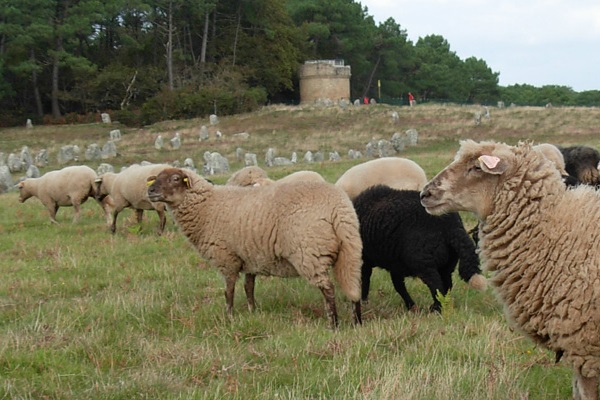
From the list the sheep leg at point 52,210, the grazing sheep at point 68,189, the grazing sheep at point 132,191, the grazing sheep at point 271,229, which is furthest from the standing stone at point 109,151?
the grazing sheep at point 271,229

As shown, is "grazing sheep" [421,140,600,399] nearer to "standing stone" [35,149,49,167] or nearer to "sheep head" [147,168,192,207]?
"sheep head" [147,168,192,207]

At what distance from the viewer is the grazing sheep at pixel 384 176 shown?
10.8 m

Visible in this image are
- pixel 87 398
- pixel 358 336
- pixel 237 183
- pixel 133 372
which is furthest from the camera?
pixel 237 183

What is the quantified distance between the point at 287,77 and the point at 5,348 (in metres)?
58.7

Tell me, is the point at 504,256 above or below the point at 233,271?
above

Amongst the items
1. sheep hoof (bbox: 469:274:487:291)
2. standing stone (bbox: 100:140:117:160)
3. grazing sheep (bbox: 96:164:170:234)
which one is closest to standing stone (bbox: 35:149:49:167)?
standing stone (bbox: 100:140:117:160)

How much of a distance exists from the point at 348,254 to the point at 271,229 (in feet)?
3.06

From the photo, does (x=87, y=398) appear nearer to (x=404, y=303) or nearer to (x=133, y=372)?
(x=133, y=372)

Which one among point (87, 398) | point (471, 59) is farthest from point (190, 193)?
point (471, 59)

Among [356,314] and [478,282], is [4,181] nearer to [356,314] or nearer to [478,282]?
[356,314]

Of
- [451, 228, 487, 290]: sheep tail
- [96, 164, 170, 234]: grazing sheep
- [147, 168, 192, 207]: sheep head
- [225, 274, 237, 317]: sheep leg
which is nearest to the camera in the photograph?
[451, 228, 487, 290]: sheep tail

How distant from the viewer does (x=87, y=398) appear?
4367mm

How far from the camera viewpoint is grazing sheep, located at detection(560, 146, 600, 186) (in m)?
10.9

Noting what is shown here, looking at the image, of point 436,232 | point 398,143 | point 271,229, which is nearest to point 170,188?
point 271,229
